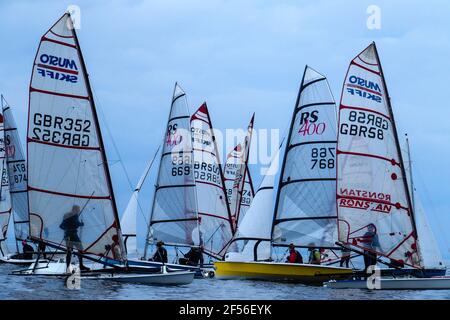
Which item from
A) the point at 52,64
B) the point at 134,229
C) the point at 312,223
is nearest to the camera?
the point at 52,64

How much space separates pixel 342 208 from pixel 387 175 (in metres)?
1.94

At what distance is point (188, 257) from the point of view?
1388 inches

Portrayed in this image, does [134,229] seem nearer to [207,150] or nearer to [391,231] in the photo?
[207,150]

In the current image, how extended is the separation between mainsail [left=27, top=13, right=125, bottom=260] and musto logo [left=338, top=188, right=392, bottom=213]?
7.63 meters

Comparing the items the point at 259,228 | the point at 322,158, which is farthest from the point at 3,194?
the point at 322,158

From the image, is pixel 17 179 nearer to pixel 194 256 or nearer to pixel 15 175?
pixel 15 175

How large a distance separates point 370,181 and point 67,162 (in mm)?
10076

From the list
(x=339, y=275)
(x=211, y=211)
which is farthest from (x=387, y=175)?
(x=211, y=211)

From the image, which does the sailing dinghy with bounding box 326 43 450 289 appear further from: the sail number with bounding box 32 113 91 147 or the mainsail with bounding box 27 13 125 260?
the sail number with bounding box 32 113 91 147

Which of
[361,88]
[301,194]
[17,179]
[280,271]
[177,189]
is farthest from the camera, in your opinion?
[17,179]

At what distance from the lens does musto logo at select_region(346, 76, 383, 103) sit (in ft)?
88.1

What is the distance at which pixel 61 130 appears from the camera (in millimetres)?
24609

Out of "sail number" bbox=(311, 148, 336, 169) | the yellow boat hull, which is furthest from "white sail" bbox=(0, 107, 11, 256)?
"sail number" bbox=(311, 148, 336, 169)

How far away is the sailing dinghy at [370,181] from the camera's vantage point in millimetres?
26469
